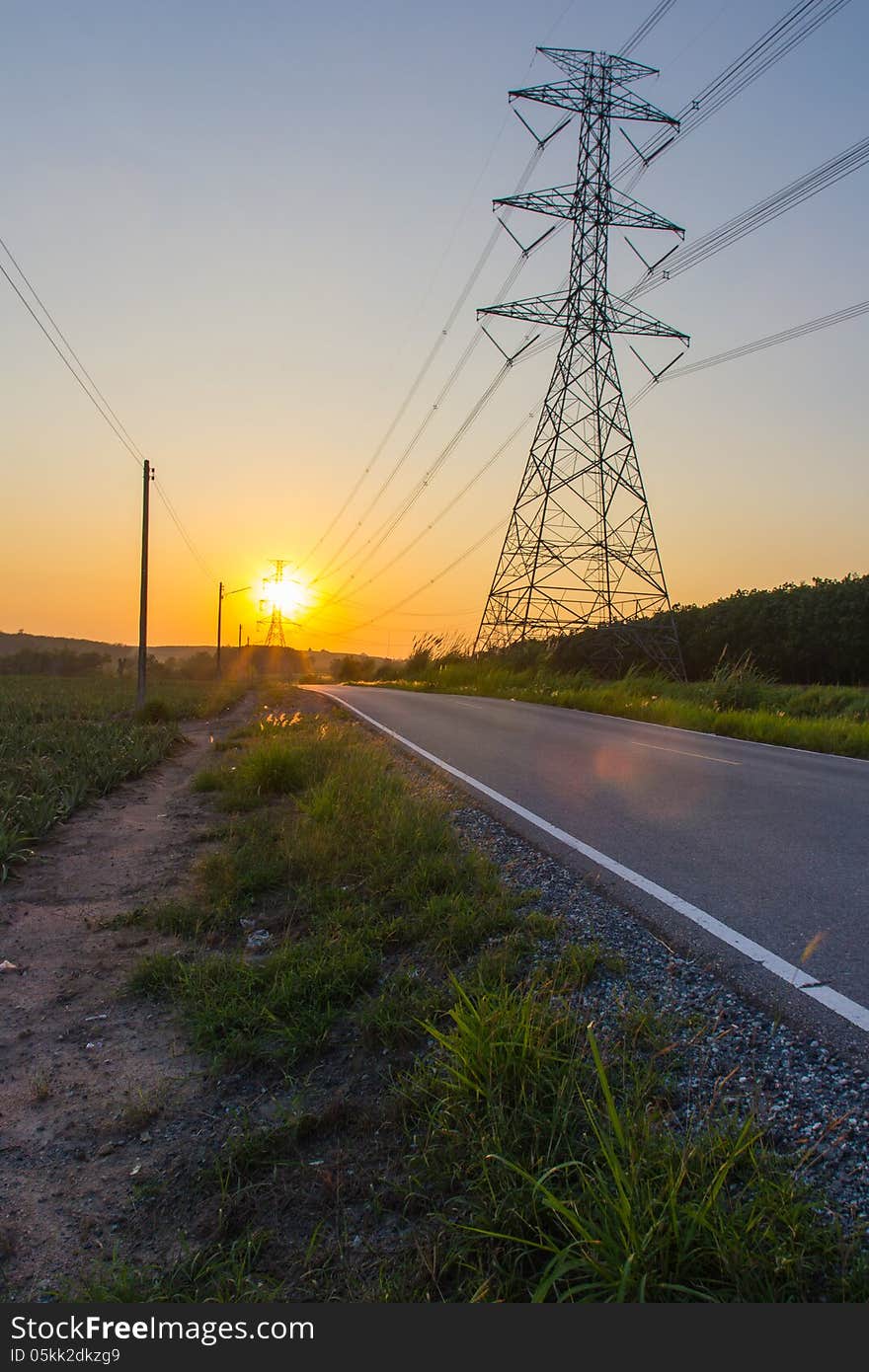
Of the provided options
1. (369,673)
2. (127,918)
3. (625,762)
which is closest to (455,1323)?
(127,918)

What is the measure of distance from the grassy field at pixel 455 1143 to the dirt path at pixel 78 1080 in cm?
17

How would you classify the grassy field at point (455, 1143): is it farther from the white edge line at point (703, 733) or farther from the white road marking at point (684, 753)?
the white edge line at point (703, 733)

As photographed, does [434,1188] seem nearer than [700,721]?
Yes

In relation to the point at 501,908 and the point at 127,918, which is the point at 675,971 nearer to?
the point at 501,908

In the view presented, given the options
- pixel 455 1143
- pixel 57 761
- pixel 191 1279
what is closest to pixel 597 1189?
pixel 455 1143

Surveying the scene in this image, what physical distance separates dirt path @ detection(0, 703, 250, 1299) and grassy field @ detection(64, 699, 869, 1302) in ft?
0.56

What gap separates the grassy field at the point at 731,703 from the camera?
42.7ft

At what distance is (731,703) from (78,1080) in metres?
16.4

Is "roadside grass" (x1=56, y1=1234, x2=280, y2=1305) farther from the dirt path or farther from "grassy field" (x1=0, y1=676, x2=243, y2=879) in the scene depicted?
"grassy field" (x1=0, y1=676, x2=243, y2=879)

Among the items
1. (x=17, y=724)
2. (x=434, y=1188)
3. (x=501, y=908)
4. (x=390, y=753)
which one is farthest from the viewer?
(x=17, y=724)

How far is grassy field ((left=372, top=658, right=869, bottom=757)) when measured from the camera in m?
13.0

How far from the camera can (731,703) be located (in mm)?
17406

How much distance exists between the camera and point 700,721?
15016mm

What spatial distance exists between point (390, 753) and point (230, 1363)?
8806 millimetres
